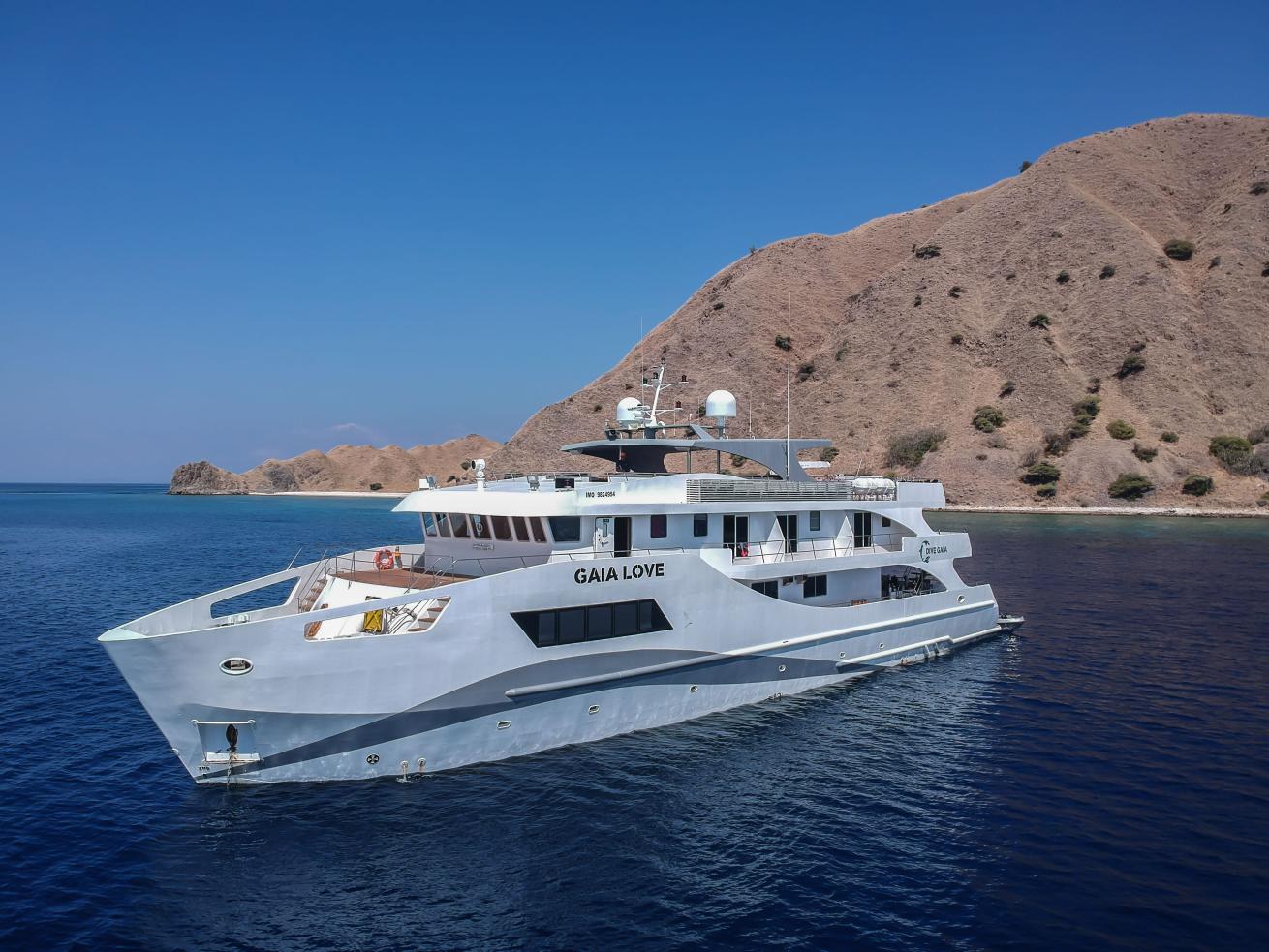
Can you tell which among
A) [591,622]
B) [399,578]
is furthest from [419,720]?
[399,578]

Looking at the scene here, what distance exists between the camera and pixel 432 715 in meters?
16.4

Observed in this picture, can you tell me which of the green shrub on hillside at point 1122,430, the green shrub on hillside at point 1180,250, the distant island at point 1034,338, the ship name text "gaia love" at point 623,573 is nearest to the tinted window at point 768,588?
the ship name text "gaia love" at point 623,573

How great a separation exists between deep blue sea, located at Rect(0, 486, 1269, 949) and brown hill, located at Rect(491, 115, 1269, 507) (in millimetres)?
73882

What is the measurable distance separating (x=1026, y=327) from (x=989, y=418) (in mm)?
Answer: 18919

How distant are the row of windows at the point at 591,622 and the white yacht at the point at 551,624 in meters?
0.05

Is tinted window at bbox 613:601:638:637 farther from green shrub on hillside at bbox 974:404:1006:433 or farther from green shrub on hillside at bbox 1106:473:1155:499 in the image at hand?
green shrub on hillside at bbox 974:404:1006:433

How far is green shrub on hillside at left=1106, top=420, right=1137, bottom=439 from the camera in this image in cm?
8919

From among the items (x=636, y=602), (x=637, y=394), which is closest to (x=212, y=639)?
(x=636, y=602)

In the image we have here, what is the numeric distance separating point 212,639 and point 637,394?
108m

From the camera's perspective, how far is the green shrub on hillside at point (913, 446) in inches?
3804

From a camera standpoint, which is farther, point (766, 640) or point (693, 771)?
point (766, 640)

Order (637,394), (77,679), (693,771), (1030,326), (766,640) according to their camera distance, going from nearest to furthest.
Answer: (693,771), (766,640), (77,679), (1030,326), (637,394)

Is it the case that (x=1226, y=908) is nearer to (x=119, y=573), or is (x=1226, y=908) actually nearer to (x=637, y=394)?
(x=119, y=573)

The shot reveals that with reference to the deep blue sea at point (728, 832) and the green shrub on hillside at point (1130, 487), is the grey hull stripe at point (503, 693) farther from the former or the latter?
the green shrub on hillside at point (1130, 487)
